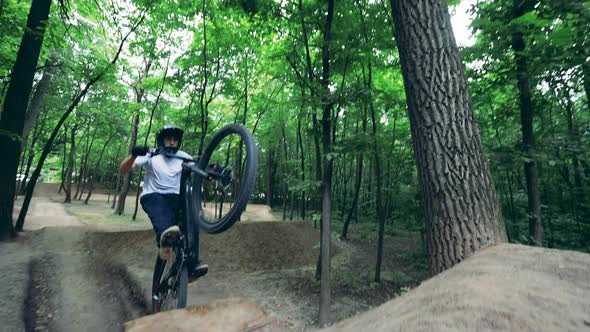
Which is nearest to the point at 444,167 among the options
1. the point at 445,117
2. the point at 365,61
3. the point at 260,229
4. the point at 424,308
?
the point at 445,117

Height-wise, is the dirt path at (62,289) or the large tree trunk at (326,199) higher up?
the large tree trunk at (326,199)

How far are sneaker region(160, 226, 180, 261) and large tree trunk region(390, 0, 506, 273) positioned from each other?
3.24 meters

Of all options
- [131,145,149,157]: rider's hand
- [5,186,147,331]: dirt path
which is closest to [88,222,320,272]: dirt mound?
[5,186,147,331]: dirt path

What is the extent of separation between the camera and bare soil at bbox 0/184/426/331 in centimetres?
533

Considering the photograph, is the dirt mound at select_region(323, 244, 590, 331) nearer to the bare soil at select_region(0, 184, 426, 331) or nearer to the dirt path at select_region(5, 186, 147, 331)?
the bare soil at select_region(0, 184, 426, 331)

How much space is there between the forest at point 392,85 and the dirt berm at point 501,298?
64 centimetres

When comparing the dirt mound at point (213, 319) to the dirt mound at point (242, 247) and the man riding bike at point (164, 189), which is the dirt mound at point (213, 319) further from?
the dirt mound at point (242, 247)

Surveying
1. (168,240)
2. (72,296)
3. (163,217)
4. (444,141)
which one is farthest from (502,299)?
(72,296)

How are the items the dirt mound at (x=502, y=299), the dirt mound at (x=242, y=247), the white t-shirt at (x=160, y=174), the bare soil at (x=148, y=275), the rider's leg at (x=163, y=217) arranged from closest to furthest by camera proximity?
the dirt mound at (x=502, y=299), the rider's leg at (x=163, y=217), the white t-shirt at (x=160, y=174), the bare soil at (x=148, y=275), the dirt mound at (x=242, y=247)

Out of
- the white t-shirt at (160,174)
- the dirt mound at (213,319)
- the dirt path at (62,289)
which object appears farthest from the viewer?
the dirt path at (62,289)

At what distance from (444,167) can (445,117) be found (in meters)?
0.45

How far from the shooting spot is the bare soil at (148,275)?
5.33 m

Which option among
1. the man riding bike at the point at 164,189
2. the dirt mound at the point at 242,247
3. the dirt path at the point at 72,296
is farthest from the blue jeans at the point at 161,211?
the dirt mound at the point at 242,247

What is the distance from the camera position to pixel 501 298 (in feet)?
4.36
